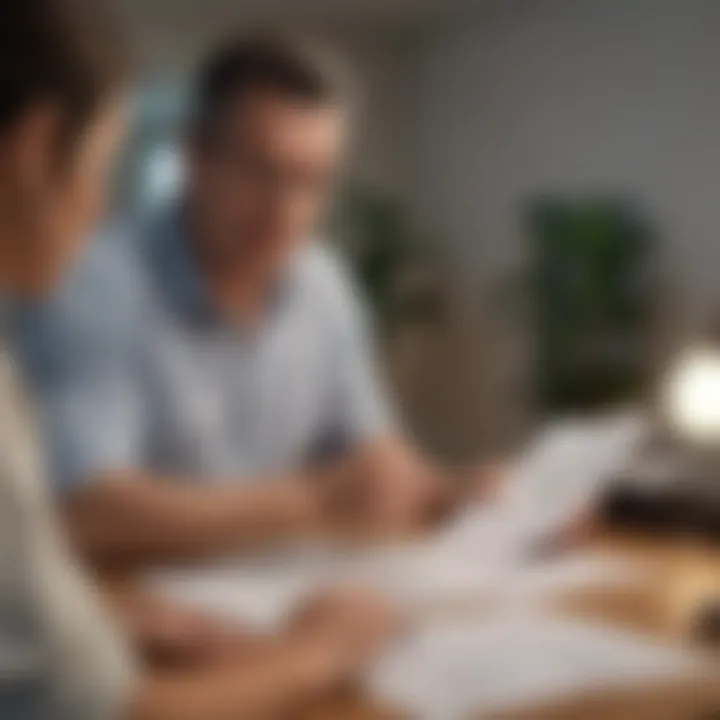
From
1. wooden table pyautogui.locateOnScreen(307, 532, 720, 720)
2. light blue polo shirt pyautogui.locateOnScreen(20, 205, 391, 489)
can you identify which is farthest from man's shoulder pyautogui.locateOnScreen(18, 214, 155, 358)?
wooden table pyautogui.locateOnScreen(307, 532, 720, 720)

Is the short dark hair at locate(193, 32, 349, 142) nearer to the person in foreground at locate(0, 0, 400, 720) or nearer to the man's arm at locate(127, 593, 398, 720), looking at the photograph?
the person in foreground at locate(0, 0, 400, 720)

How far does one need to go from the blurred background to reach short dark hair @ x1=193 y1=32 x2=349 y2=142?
10 millimetres

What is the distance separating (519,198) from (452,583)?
24 centimetres

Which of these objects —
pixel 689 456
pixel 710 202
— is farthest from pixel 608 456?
pixel 710 202

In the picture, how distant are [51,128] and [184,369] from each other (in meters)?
0.15

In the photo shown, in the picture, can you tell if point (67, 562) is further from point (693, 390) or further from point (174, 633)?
point (693, 390)

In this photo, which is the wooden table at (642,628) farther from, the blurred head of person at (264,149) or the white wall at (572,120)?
the blurred head of person at (264,149)

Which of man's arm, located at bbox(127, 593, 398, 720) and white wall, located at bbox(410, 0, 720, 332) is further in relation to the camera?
white wall, located at bbox(410, 0, 720, 332)

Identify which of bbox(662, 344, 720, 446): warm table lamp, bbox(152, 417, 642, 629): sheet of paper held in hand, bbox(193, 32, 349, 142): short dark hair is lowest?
bbox(152, 417, 642, 629): sheet of paper held in hand

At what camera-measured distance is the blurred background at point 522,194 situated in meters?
0.77

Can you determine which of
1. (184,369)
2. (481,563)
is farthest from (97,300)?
(481,563)

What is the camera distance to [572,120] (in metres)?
0.80

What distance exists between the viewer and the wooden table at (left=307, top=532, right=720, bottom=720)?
709mm

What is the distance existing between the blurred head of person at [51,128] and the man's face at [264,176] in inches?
2.4
